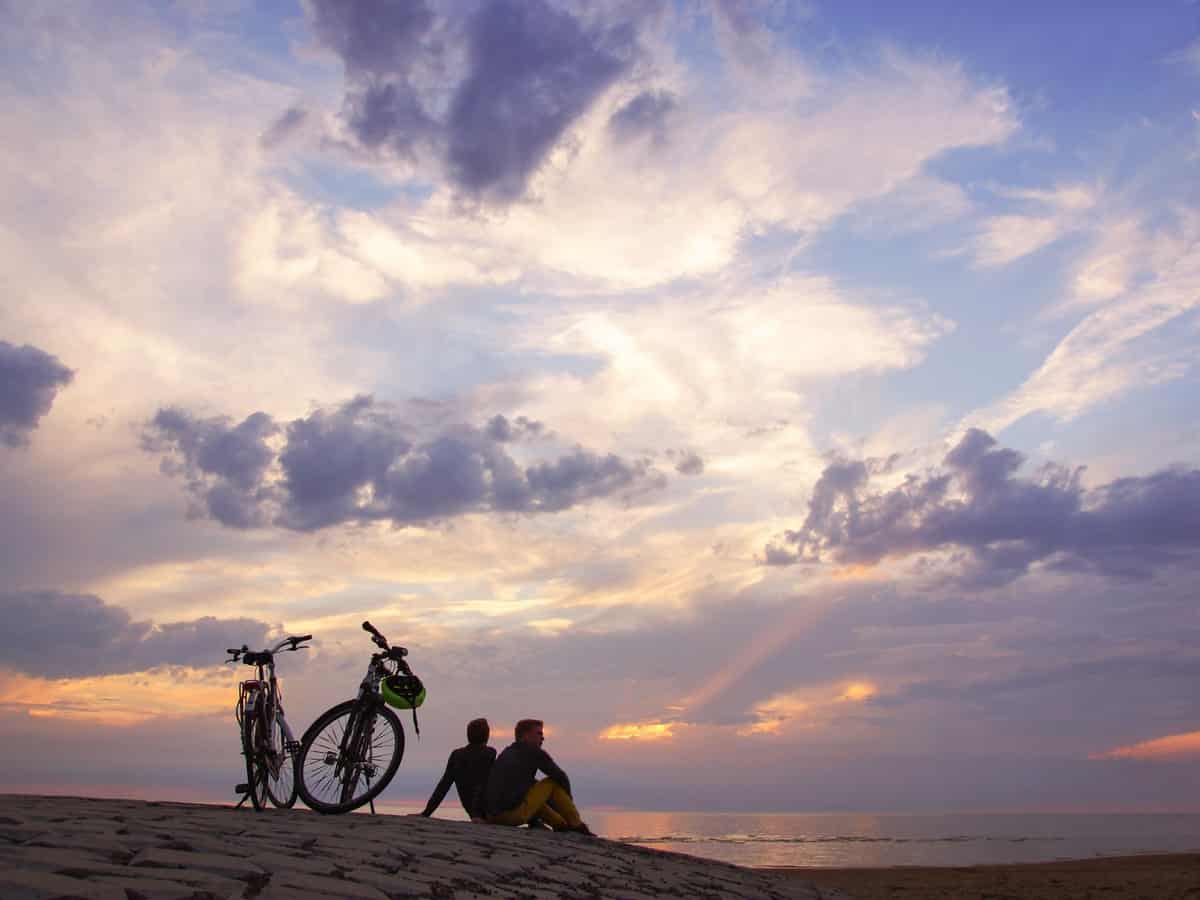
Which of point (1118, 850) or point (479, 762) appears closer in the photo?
point (479, 762)

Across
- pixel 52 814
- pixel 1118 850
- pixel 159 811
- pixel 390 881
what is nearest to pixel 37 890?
pixel 390 881

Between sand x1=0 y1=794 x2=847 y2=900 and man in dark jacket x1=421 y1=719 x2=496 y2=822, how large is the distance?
1713 millimetres

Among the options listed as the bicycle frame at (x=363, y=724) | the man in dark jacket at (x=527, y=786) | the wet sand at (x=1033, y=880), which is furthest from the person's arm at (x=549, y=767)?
the wet sand at (x=1033, y=880)

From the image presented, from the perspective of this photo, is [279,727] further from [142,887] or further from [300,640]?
[142,887]

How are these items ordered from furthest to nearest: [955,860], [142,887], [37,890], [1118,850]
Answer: [1118,850], [955,860], [142,887], [37,890]

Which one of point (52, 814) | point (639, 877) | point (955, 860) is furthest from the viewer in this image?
point (955, 860)

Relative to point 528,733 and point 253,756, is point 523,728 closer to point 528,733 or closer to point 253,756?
point 528,733

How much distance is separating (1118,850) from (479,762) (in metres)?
31.0

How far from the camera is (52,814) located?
8.38m

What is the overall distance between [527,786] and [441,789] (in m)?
1.61

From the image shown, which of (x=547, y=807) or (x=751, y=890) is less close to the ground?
(x=547, y=807)

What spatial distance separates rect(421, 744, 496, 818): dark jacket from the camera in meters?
13.7

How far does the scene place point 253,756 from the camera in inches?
483

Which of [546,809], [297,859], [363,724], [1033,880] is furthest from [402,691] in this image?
[1033,880]
